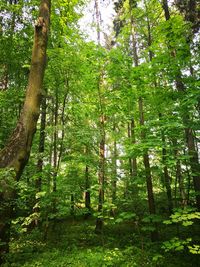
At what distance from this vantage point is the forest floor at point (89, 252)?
7379 mm

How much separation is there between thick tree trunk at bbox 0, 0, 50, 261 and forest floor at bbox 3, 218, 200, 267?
9.81 feet

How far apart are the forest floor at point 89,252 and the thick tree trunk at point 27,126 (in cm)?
299

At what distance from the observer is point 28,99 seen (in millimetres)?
5047

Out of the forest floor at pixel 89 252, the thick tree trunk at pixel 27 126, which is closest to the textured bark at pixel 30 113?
the thick tree trunk at pixel 27 126

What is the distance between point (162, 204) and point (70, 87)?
11.0 m

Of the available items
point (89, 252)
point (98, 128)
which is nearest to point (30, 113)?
point (98, 128)

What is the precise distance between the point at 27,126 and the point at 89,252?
5.81 metres

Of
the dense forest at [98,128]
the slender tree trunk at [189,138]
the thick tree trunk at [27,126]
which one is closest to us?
the thick tree trunk at [27,126]

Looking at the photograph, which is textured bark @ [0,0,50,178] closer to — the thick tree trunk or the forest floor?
the thick tree trunk

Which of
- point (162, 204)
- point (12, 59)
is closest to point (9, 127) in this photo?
point (12, 59)

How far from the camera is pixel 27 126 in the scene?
4.85m

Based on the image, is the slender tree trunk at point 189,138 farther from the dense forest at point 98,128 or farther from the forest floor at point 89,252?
the forest floor at point 89,252

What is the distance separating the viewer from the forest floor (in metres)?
7.38

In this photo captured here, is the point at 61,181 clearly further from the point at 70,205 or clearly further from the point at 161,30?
the point at 161,30
